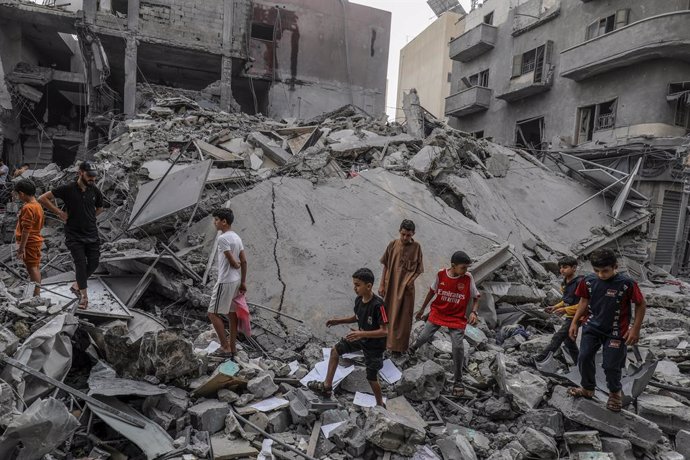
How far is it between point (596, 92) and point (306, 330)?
1518 cm

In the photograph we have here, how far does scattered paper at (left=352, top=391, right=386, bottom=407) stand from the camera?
11.4 feet

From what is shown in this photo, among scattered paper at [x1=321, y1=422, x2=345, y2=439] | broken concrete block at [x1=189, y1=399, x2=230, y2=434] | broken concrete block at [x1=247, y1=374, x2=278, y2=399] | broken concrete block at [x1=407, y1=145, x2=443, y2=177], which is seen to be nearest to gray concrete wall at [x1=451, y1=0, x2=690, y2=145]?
broken concrete block at [x1=407, y1=145, x2=443, y2=177]

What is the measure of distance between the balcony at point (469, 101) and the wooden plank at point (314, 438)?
19.7m

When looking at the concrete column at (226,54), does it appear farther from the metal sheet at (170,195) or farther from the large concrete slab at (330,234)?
the large concrete slab at (330,234)

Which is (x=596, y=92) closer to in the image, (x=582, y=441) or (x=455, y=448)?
(x=582, y=441)

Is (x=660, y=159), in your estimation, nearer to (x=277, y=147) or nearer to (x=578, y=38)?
(x=578, y=38)

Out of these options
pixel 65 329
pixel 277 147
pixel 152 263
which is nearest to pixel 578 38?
pixel 277 147

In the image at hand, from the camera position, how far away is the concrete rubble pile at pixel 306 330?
9.62 feet

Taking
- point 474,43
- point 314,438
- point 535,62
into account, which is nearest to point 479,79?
point 474,43

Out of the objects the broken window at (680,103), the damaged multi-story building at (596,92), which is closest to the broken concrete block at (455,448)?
the damaged multi-story building at (596,92)

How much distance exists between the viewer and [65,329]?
3.23m

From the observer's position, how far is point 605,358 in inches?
124

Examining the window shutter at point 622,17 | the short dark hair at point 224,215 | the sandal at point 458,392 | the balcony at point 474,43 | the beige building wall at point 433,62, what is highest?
the beige building wall at point 433,62

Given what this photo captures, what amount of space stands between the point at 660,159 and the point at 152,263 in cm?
1304
